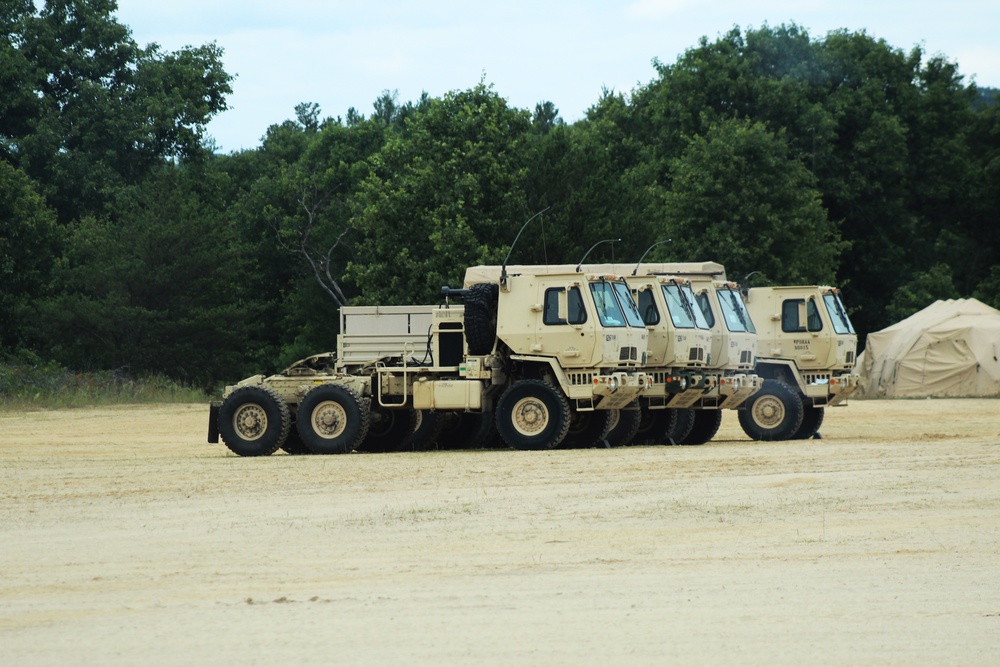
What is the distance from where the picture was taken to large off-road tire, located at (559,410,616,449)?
1122 inches

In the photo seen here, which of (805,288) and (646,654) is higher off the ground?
(805,288)

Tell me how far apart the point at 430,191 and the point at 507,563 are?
4896 centimetres

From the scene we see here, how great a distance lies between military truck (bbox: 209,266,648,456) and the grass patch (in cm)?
2242

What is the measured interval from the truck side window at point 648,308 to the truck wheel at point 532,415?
9.63 ft

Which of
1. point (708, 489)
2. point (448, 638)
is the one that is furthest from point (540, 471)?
point (448, 638)

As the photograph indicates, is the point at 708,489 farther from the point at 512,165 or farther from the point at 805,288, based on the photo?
the point at 512,165

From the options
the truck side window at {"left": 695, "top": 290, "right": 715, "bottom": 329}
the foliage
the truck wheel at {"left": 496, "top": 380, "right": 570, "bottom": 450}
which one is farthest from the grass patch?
the truck wheel at {"left": 496, "top": 380, "right": 570, "bottom": 450}

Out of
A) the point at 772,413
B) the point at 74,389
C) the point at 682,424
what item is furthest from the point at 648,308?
the point at 74,389

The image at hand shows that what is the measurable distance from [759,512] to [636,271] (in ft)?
51.6

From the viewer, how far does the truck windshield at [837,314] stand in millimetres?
33472

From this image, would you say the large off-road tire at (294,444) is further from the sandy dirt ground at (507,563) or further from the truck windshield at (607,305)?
the truck windshield at (607,305)

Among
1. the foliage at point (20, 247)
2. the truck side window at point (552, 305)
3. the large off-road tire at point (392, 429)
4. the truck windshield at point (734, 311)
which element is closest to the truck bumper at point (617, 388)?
the truck side window at point (552, 305)

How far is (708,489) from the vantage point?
1903cm

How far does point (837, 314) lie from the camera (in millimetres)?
33812
